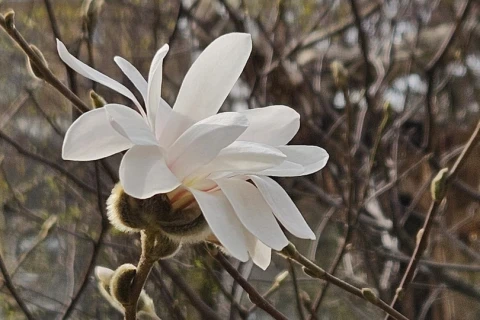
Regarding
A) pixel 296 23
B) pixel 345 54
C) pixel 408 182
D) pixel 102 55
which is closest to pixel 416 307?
pixel 408 182

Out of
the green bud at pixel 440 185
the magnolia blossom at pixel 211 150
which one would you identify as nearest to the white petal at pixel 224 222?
the magnolia blossom at pixel 211 150

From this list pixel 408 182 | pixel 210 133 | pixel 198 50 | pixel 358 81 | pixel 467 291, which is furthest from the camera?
pixel 408 182

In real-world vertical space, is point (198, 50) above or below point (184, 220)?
below

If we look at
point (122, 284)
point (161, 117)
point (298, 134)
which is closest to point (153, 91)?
point (161, 117)

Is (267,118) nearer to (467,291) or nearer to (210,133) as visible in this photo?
(210,133)

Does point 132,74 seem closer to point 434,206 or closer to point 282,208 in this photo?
point 282,208

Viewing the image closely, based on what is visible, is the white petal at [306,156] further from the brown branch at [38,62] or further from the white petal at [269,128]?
the brown branch at [38,62]
